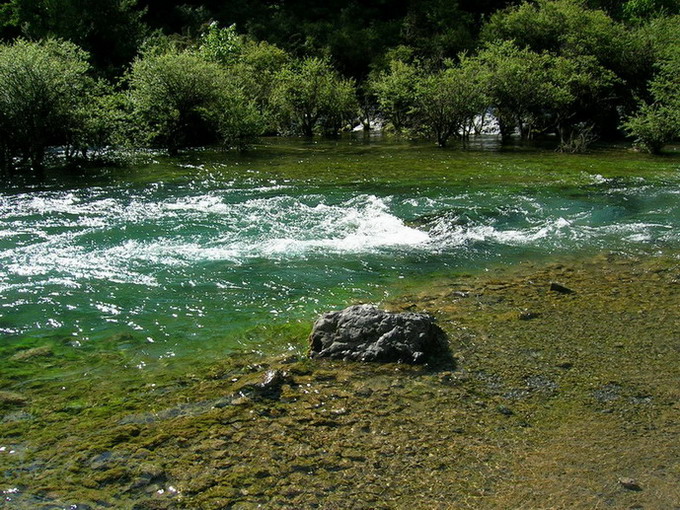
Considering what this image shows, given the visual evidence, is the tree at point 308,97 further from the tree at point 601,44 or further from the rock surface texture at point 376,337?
the rock surface texture at point 376,337

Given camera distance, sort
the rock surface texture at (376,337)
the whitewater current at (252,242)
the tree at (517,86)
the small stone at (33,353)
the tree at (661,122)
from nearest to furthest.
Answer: the rock surface texture at (376,337) → the small stone at (33,353) → the whitewater current at (252,242) → the tree at (661,122) → the tree at (517,86)

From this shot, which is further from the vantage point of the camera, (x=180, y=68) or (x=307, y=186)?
(x=180, y=68)

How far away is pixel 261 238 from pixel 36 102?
13090 millimetres

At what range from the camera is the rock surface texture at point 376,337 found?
7.06 m

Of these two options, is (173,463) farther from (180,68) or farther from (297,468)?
(180,68)

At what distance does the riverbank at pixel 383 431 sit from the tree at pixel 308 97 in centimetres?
3270

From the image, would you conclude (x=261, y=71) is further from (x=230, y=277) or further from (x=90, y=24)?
(x=230, y=277)

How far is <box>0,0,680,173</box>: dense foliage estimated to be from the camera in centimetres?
2288

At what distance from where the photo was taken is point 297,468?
5.02 metres

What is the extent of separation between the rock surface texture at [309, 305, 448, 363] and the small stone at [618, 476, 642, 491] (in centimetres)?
269

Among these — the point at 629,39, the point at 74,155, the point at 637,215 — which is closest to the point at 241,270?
A: the point at 637,215

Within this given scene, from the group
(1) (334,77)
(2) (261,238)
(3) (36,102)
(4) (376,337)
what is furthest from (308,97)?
(4) (376,337)

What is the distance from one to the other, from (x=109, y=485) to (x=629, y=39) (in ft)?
138

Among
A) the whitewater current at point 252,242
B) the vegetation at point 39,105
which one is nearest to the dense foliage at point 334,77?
the vegetation at point 39,105
